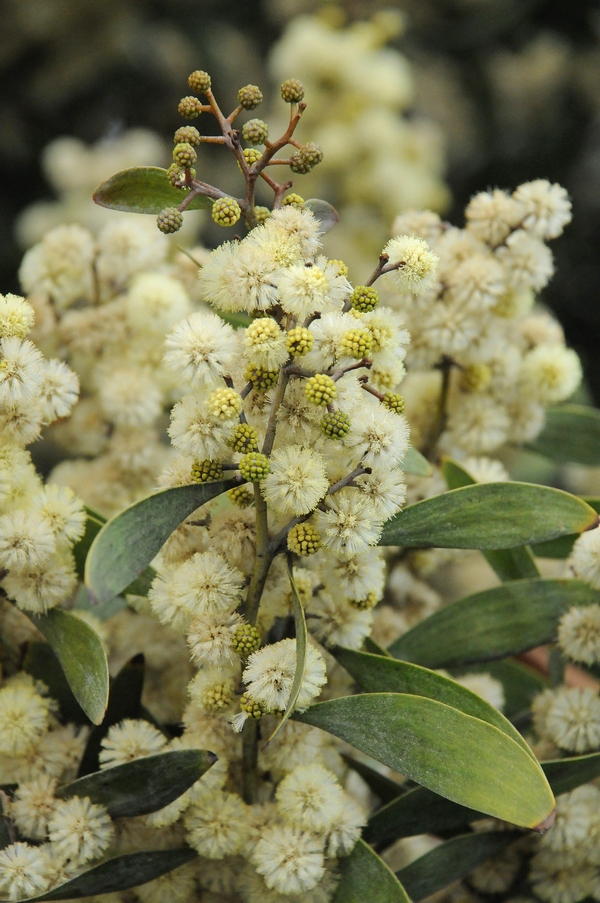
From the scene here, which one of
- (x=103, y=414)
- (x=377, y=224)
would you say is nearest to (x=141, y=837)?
(x=103, y=414)

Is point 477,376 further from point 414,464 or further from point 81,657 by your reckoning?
point 81,657

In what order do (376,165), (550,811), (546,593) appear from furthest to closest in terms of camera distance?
(376,165), (546,593), (550,811)

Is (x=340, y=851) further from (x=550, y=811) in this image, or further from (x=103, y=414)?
(x=103, y=414)

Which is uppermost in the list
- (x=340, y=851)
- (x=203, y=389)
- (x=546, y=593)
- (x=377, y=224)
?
(x=377, y=224)

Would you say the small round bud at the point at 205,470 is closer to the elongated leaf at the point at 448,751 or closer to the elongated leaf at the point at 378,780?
the elongated leaf at the point at 448,751

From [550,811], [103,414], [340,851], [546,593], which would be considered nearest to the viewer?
[550,811]

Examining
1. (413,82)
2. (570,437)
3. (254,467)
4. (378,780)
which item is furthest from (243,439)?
(413,82)

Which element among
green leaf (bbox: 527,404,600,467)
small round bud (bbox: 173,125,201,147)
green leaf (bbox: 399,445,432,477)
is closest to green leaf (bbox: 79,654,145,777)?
green leaf (bbox: 399,445,432,477)

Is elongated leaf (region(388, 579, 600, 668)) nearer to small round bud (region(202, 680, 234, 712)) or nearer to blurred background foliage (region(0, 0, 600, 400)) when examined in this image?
small round bud (region(202, 680, 234, 712))
